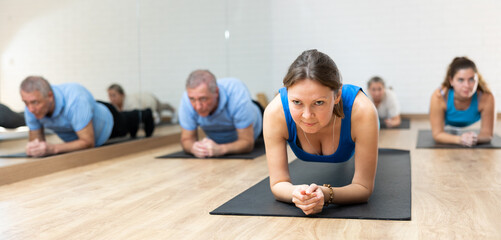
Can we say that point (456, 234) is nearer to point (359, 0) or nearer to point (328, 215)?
point (328, 215)

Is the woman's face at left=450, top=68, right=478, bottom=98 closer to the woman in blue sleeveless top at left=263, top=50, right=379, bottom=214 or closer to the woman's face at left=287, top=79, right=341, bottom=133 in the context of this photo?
the woman in blue sleeveless top at left=263, top=50, right=379, bottom=214

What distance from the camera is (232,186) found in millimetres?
2701

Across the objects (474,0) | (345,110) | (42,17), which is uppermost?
(474,0)

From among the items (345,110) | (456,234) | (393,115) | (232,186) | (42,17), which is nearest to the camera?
(456,234)

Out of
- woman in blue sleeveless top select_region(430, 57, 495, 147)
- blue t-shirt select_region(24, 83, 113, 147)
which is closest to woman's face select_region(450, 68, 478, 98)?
woman in blue sleeveless top select_region(430, 57, 495, 147)

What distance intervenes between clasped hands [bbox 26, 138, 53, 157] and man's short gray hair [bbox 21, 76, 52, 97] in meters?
0.34

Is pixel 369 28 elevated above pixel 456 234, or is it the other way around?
pixel 369 28

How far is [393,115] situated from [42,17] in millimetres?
4331

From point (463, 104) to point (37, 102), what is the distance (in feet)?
10.7

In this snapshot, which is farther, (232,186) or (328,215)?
(232,186)

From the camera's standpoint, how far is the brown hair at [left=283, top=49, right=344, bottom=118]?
1738 mm

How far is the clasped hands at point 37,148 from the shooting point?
11.1 feet

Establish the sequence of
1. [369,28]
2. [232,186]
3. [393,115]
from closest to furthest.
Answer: [232,186]
[393,115]
[369,28]

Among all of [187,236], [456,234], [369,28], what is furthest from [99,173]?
[369,28]
